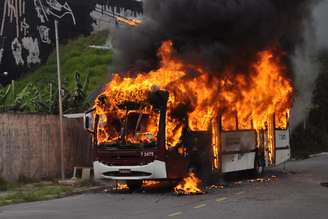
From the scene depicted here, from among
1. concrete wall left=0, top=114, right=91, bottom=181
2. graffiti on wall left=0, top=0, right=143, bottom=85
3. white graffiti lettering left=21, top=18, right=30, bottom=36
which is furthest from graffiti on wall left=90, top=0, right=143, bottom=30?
concrete wall left=0, top=114, right=91, bottom=181

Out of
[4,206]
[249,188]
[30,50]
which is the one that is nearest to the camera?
[4,206]

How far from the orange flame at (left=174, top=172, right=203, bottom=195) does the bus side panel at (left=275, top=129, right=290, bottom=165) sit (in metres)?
5.46

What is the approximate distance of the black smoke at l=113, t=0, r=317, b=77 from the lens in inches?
670

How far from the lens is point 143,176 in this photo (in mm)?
15250

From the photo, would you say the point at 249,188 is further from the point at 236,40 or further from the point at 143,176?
the point at 236,40

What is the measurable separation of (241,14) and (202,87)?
94.4 inches

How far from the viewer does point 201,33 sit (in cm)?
1727

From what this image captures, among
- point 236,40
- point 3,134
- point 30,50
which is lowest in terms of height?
point 3,134

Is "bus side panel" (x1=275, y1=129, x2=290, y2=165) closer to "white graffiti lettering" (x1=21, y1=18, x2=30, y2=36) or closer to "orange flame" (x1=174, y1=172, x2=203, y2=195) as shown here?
"orange flame" (x1=174, y1=172, x2=203, y2=195)

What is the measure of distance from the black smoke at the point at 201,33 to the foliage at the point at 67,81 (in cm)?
606

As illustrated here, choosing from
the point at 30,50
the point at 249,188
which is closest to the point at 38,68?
the point at 30,50

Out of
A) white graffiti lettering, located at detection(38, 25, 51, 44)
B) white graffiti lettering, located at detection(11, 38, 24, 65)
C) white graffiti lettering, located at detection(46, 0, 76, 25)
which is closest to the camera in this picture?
white graffiti lettering, located at detection(11, 38, 24, 65)

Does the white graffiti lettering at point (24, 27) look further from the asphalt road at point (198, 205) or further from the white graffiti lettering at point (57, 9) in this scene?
the asphalt road at point (198, 205)

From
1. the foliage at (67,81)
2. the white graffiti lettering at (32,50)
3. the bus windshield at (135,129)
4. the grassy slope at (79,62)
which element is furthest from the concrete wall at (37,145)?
the white graffiti lettering at (32,50)
